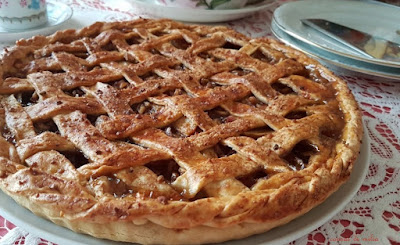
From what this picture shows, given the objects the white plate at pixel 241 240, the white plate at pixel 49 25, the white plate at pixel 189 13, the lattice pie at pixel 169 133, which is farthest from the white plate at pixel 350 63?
the white plate at pixel 49 25

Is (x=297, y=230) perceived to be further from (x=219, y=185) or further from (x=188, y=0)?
(x=188, y=0)

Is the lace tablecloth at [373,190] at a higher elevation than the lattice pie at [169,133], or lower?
lower

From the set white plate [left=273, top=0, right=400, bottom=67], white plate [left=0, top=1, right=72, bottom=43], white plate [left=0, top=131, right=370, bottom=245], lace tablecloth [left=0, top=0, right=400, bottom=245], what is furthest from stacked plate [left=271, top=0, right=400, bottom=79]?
white plate [left=0, top=1, right=72, bottom=43]

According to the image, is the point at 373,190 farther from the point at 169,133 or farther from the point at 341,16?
the point at 341,16

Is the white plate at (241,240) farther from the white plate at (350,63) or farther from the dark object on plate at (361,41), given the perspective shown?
the dark object on plate at (361,41)

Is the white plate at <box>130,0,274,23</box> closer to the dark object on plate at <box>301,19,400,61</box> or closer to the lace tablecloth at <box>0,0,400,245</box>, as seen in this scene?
the lace tablecloth at <box>0,0,400,245</box>

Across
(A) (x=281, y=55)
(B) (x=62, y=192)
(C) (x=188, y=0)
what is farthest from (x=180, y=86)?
(C) (x=188, y=0)
